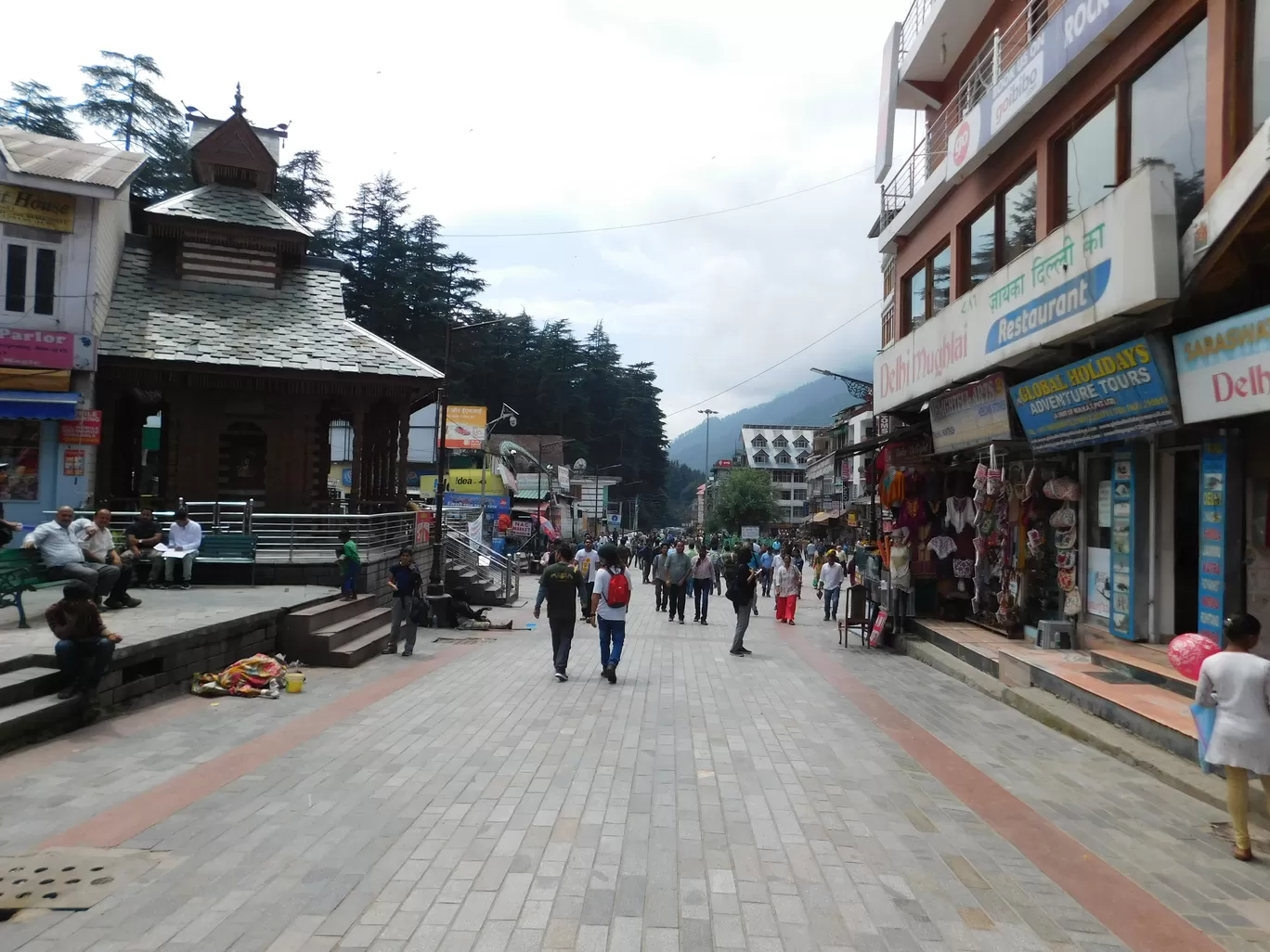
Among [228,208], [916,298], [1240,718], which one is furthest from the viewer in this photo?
[228,208]

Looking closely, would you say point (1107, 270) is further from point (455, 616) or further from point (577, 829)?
point (455, 616)

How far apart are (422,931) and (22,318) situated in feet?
54.8

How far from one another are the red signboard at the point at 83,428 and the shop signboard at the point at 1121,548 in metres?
17.3

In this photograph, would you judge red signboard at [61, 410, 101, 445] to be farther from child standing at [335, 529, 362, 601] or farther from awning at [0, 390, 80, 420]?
child standing at [335, 529, 362, 601]

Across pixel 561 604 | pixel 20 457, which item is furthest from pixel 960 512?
pixel 20 457

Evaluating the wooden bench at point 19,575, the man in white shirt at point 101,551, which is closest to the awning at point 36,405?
the man in white shirt at point 101,551

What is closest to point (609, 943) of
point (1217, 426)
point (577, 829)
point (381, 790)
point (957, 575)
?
point (577, 829)

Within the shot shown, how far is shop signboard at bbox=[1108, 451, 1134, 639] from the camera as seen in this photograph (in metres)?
10.3

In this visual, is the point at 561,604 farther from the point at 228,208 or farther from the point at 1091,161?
the point at 228,208

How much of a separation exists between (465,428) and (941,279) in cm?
2205

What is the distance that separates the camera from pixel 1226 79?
8.05m

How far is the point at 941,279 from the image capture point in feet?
53.7

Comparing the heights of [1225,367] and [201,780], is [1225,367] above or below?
above

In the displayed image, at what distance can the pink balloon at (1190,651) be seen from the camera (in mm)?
6336
